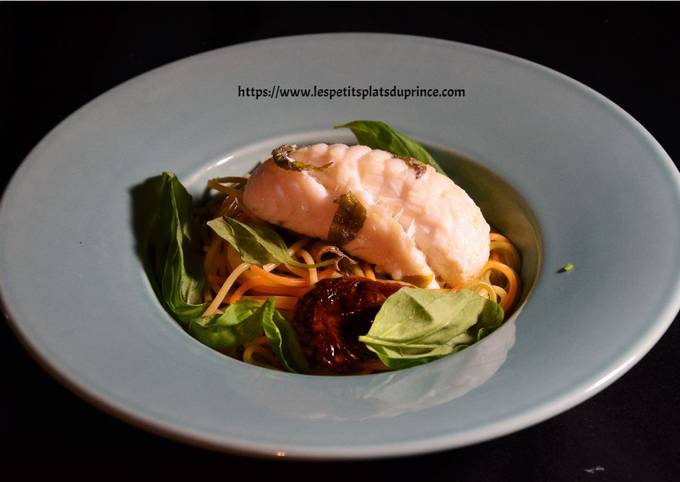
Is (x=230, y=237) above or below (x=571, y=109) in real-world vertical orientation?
below

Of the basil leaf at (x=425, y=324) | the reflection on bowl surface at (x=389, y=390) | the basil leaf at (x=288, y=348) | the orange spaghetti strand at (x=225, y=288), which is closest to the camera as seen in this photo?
the reflection on bowl surface at (x=389, y=390)

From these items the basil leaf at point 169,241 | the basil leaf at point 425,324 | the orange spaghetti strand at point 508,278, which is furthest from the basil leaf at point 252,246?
the orange spaghetti strand at point 508,278

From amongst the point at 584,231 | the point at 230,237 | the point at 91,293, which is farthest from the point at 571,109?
the point at 91,293

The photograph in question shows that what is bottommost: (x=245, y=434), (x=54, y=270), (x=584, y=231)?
(x=245, y=434)

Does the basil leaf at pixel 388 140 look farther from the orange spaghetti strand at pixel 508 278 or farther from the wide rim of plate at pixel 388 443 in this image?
the wide rim of plate at pixel 388 443

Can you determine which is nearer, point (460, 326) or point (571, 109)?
point (460, 326)

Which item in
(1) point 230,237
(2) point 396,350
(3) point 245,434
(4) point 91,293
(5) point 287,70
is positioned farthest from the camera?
(5) point 287,70

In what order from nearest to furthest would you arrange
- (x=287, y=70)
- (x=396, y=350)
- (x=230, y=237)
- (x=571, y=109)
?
(x=396, y=350)
(x=230, y=237)
(x=571, y=109)
(x=287, y=70)

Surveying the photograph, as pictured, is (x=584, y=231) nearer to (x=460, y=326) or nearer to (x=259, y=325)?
(x=460, y=326)
